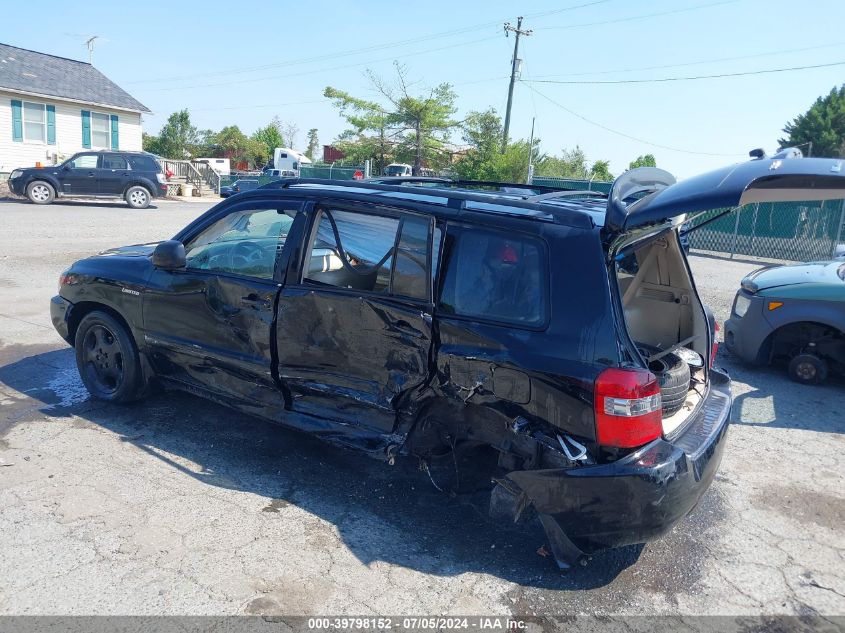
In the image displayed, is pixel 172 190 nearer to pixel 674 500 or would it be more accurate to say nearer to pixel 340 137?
pixel 340 137

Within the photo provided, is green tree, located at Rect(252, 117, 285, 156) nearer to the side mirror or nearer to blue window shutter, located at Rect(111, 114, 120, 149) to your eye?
blue window shutter, located at Rect(111, 114, 120, 149)

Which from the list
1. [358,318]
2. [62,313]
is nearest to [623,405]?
[358,318]

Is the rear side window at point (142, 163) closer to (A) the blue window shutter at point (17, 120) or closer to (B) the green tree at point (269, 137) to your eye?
(A) the blue window shutter at point (17, 120)

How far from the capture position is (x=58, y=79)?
29.1 m

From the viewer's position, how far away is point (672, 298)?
440 cm

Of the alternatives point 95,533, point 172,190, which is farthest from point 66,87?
point 95,533

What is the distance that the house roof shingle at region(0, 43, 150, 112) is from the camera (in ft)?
89.7

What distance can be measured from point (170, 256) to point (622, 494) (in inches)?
127

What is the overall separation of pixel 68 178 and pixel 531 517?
21867mm

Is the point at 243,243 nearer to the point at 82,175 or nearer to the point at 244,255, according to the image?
the point at 244,255

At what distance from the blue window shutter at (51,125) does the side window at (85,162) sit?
8245 millimetres

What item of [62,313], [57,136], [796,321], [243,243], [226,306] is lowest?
[62,313]

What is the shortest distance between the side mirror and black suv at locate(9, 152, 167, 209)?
19.4 m

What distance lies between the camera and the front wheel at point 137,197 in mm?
22219
